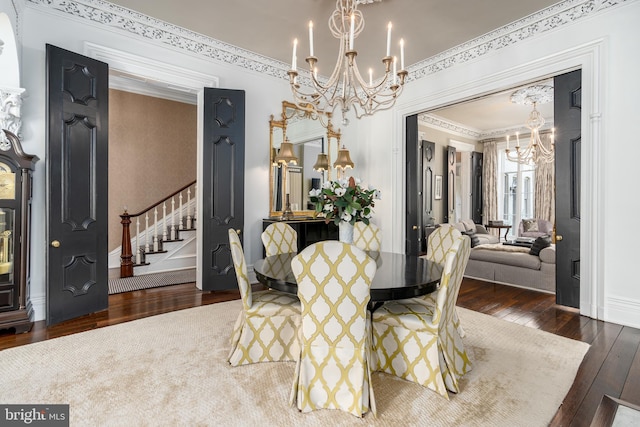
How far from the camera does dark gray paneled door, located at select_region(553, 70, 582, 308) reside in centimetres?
336

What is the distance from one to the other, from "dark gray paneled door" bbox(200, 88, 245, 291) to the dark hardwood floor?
373 millimetres

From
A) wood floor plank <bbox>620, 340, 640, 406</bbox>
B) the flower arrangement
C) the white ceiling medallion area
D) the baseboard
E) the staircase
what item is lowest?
wood floor plank <bbox>620, 340, 640, 406</bbox>

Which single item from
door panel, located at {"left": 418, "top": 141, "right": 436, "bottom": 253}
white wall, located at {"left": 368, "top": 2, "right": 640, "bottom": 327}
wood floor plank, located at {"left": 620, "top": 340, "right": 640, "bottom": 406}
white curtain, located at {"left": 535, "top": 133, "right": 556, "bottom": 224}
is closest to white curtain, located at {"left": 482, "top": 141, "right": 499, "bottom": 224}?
white curtain, located at {"left": 535, "top": 133, "right": 556, "bottom": 224}

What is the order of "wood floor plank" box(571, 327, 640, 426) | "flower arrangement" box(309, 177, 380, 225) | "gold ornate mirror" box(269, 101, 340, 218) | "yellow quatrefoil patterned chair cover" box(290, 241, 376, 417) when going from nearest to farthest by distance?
"yellow quatrefoil patterned chair cover" box(290, 241, 376, 417), "wood floor plank" box(571, 327, 640, 426), "flower arrangement" box(309, 177, 380, 225), "gold ornate mirror" box(269, 101, 340, 218)

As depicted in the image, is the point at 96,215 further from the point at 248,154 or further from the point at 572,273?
the point at 572,273

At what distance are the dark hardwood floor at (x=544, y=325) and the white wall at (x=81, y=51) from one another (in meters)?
0.61

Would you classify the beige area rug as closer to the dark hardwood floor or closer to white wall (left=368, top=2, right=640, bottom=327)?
the dark hardwood floor

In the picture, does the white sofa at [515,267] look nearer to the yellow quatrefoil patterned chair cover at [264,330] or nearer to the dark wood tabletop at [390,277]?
the dark wood tabletop at [390,277]

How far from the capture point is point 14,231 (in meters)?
2.74

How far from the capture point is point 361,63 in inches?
177

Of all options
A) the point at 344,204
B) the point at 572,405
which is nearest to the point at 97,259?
the point at 344,204

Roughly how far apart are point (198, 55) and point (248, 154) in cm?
135

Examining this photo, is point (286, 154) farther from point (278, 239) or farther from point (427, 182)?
point (427, 182)

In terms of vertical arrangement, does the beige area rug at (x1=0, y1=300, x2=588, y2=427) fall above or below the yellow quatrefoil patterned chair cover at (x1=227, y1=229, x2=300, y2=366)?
below
